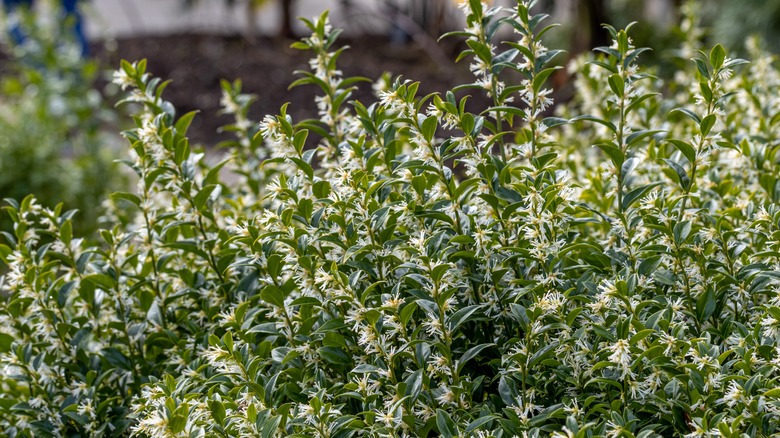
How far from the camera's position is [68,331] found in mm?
1997

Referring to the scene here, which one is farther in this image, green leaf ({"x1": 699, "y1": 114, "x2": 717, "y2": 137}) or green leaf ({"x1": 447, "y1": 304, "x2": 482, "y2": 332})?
green leaf ({"x1": 699, "y1": 114, "x2": 717, "y2": 137})

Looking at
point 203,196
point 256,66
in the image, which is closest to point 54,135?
point 256,66

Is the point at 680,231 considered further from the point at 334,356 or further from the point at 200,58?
the point at 200,58

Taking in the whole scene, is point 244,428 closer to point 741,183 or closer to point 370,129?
point 370,129

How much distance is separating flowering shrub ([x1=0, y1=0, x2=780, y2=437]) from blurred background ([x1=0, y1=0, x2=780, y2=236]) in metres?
1.35

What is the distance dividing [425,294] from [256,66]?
6.29 m

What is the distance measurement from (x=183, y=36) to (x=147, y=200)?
22.9 feet

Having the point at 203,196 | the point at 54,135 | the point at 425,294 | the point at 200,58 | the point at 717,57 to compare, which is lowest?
the point at 425,294

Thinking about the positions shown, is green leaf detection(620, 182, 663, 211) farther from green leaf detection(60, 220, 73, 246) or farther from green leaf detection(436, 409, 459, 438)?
green leaf detection(60, 220, 73, 246)

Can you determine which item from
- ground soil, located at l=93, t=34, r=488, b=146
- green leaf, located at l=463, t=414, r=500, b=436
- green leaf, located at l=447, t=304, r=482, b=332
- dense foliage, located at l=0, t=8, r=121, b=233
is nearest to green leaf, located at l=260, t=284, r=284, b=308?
green leaf, located at l=447, t=304, r=482, b=332

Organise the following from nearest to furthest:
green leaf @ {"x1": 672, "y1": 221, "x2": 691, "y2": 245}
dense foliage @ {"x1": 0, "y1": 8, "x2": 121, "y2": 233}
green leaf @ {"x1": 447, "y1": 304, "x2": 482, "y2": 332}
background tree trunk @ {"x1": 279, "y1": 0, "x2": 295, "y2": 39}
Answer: green leaf @ {"x1": 447, "y1": 304, "x2": 482, "y2": 332}, green leaf @ {"x1": 672, "y1": 221, "x2": 691, "y2": 245}, dense foliage @ {"x1": 0, "y1": 8, "x2": 121, "y2": 233}, background tree trunk @ {"x1": 279, "y1": 0, "x2": 295, "y2": 39}

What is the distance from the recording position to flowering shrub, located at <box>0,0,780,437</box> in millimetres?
1490

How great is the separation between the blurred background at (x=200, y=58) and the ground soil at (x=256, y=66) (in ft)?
0.04

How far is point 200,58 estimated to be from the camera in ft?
26.2
